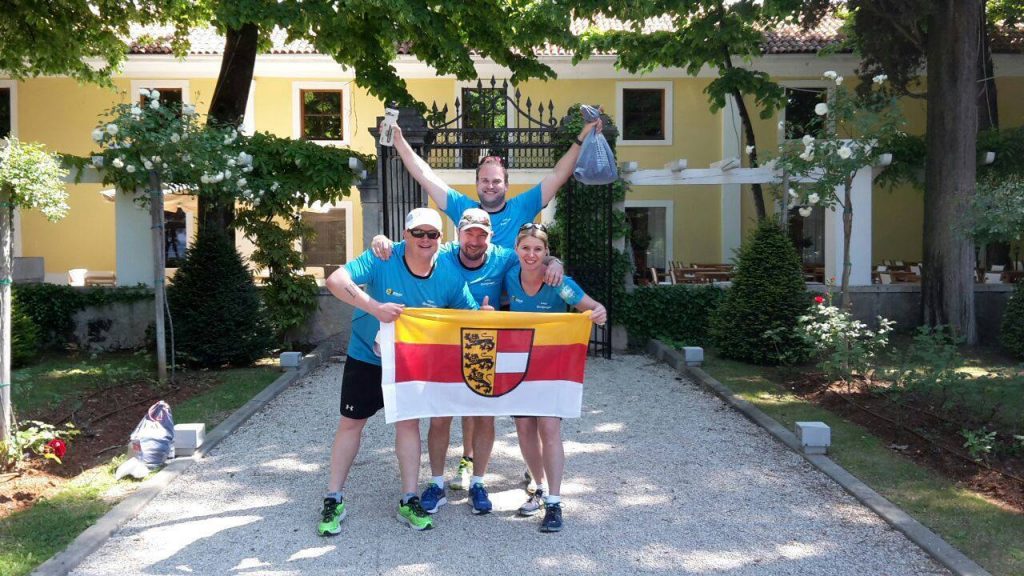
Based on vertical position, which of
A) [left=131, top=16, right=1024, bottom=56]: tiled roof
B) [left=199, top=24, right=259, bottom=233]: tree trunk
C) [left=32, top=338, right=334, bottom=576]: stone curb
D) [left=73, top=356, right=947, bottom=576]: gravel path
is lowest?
[left=73, top=356, right=947, bottom=576]: gravel path

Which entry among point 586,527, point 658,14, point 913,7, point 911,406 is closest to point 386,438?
point 586,527

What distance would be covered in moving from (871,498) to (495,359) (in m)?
2.76

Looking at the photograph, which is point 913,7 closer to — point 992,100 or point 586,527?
point 992,100

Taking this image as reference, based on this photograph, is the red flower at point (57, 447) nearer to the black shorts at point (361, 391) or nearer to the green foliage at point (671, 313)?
the black shorts at point (361, 391)

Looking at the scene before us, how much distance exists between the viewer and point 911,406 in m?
8.77

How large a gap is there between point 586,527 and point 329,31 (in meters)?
10.2

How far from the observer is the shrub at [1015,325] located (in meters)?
12.6

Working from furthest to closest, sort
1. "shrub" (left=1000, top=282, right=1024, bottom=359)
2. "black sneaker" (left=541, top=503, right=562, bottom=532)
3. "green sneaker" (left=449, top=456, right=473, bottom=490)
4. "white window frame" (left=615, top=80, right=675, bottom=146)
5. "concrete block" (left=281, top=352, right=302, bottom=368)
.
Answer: "white window frame" (left=615, top=80, right=675, bottom=146) < "shrub" (left=1000, top=282, right=1024, bottom=359) < "concrete block" (left=281, top=352, right=302, bottom=368) < "green sneaker" (left=449, top=456, right=473, bottom=490) < "black sneaker" (left=541, top=503, right=562, bottom=532)

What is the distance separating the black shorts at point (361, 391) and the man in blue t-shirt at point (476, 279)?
0.45 metres

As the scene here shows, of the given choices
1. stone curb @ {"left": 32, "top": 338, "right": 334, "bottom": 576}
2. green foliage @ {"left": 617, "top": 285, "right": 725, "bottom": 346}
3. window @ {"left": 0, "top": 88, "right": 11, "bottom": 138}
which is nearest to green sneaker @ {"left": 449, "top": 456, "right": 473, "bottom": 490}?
stone curb @ {"left": 32, "top": 338, "right": 334, "bottom": 576}

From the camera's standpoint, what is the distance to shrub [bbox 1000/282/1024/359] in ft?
41.5

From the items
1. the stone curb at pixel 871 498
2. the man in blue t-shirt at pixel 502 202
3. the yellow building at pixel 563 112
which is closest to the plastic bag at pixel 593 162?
the man in blue t-shirt at pixel 502 202

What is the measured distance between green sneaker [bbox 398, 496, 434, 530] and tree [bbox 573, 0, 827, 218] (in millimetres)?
9182

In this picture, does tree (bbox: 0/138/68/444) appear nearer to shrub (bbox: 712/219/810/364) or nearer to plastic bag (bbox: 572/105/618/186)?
plastic bag (bbox: 572/105/618/186)
